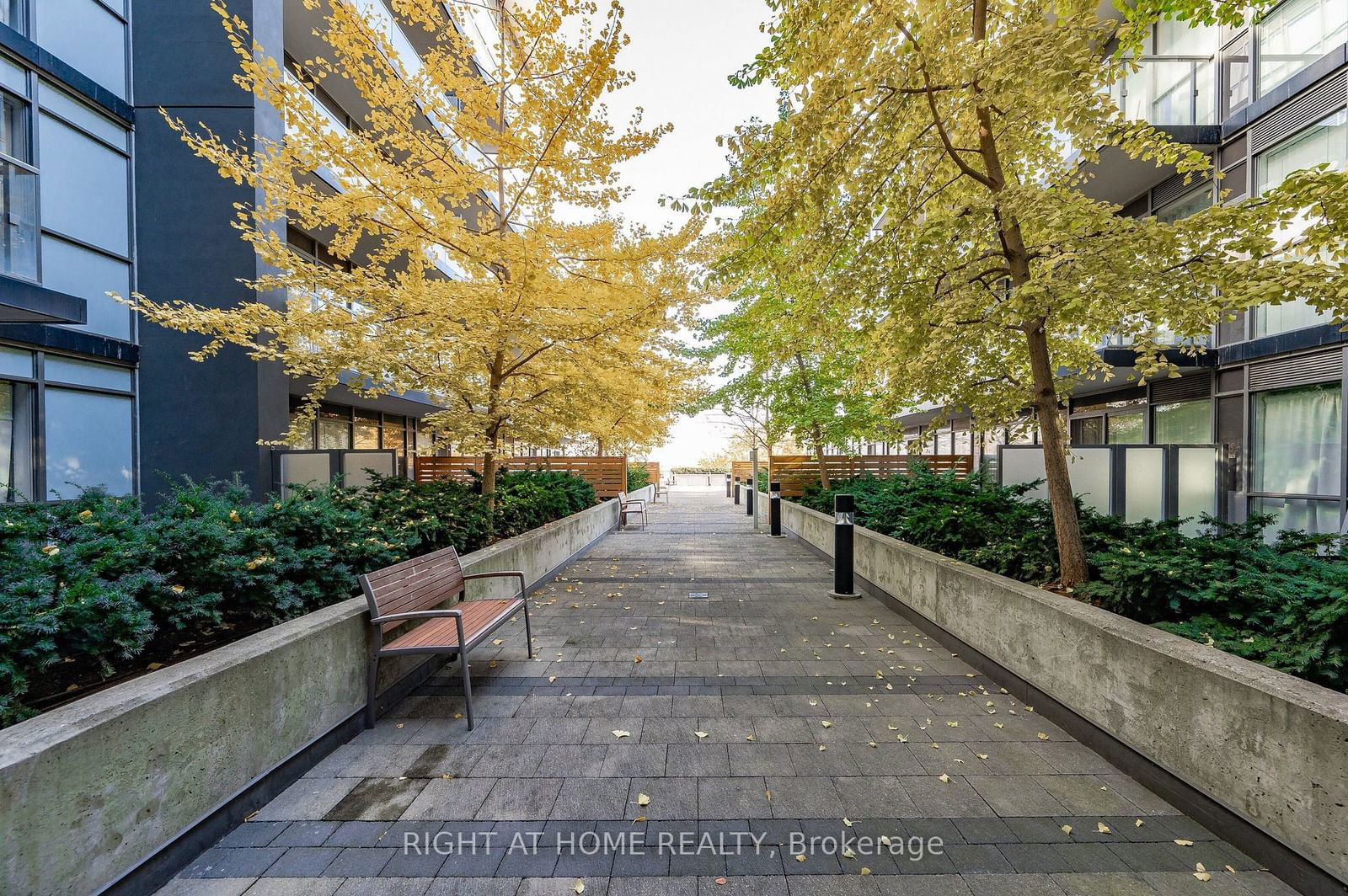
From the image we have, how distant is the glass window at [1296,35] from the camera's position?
7.49 metres

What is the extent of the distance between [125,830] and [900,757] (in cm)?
376

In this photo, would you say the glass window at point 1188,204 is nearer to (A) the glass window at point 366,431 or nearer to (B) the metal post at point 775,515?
(B) the metal post at point 775,515

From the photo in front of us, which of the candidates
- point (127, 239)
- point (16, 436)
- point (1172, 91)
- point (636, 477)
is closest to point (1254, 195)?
point (1172, 91)

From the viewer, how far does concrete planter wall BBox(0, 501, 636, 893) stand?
176cm

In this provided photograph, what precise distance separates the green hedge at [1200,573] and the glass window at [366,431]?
46.3 ft

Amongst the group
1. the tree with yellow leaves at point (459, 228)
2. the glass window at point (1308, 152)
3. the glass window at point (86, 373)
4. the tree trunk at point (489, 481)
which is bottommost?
the tree trunk at point (489, 481)

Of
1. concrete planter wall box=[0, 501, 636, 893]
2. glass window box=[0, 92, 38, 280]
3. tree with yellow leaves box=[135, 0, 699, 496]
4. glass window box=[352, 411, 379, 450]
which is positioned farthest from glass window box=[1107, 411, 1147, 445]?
glass window box=[0, 92, 38, 280]

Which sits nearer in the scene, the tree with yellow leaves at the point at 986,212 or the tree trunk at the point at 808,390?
the tree with yellow leaves at the point at 986,212

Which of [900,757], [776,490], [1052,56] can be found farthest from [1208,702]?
[776,490]

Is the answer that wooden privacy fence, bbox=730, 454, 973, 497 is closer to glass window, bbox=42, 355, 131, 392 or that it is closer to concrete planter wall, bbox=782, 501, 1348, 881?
concrete planter wall, bbox=782, 501, 1348, 881

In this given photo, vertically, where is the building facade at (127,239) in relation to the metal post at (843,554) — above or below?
above

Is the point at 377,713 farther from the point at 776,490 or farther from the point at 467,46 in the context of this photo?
the point at 776,490

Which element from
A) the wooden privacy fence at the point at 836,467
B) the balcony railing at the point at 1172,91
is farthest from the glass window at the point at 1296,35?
the wooden privacy fence at the point at 836,467

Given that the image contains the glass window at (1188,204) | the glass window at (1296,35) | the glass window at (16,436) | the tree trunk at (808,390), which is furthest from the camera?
the tree trunk at (808,390)
